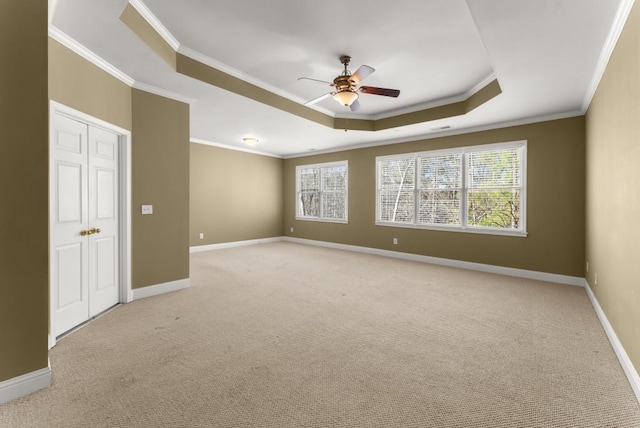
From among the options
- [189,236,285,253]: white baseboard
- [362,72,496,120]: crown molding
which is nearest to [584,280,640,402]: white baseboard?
[362,72,496,120]: crown molding

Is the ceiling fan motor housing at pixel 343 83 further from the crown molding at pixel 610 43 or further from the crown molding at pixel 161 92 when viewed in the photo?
the crown molding at pixel 610 43

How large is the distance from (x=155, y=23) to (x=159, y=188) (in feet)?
6.26

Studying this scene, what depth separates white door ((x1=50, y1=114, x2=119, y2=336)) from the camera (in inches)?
109

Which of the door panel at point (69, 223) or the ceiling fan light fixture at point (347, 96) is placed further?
→ the ceiling fan light fixture at point (347, 96)

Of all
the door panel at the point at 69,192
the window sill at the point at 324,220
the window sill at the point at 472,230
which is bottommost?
the window sill at the point at 472,230

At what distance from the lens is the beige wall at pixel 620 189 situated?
6.88ft

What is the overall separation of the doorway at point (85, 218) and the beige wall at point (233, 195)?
357cm

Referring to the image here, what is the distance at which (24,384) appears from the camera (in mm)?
1934

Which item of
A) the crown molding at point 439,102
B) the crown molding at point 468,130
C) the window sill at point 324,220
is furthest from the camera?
the window sill at point 324,220

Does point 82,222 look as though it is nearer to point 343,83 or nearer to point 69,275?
point 69,275

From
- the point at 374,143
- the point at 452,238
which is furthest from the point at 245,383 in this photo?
the point at 374,143

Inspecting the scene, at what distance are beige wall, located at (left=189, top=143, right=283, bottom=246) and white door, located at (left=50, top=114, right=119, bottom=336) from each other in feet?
12.2

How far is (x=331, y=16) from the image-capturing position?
2785mm

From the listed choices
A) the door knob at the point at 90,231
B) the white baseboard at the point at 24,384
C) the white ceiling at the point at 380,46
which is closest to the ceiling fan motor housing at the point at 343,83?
the white ceiling at the point at 380,46
